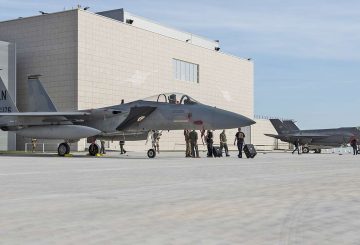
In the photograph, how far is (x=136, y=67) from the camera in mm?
48938

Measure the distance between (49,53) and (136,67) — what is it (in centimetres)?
851

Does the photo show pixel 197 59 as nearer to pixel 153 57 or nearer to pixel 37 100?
pixel 153 57

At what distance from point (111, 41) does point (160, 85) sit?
8153mm

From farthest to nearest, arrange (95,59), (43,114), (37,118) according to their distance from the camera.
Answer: (95,59) < (37,118) < (43,114)

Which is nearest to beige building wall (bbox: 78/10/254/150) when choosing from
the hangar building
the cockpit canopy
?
the hangar building

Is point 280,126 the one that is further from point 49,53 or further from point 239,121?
point 239,121

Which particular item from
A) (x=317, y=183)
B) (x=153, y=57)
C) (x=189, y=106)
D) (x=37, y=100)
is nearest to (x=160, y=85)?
(x=153, y=57)

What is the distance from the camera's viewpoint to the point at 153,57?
51.1 meters

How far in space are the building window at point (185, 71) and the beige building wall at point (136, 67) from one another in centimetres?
47

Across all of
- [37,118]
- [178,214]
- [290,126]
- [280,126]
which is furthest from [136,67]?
[178,214]

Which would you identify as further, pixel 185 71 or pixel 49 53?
pixel 185 71

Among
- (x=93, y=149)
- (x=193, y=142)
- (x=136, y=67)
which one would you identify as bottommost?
(x=93, y=149)

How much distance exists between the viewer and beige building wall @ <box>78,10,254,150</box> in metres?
43.9

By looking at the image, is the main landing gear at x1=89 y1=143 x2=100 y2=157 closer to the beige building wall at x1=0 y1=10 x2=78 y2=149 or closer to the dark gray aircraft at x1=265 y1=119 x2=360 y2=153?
the beige building wall at x1=0 y1=10 x2=78 y2=149
